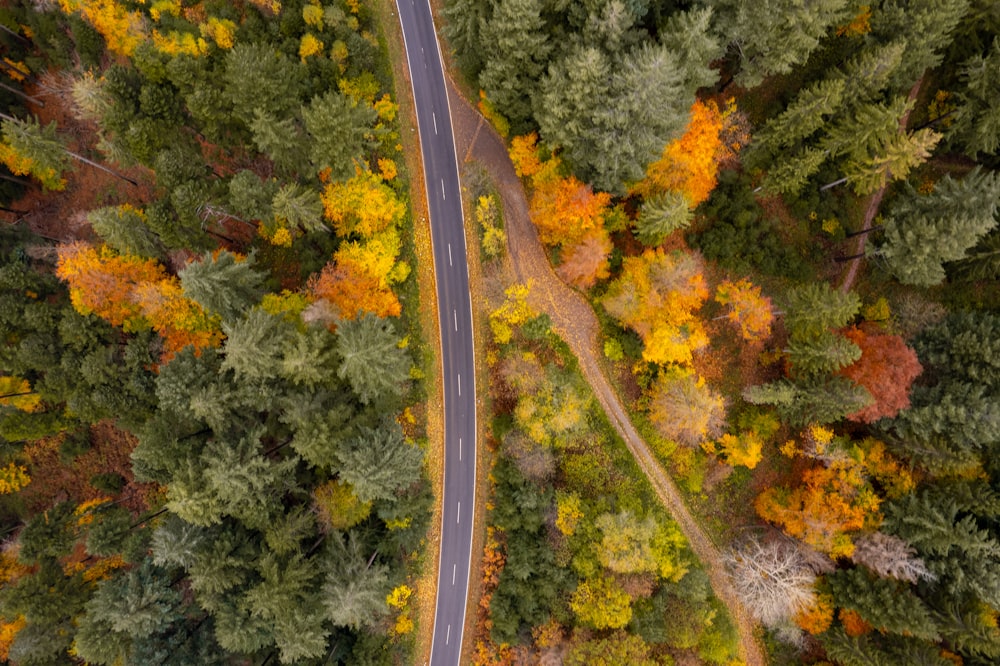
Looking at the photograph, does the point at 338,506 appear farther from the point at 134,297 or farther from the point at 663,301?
the point at 663,301

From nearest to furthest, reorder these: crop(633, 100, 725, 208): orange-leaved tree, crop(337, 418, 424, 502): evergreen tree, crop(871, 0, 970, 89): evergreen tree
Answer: crop(871, 0, 970, 89): evergreen tree → crop(337, 418, 424, 502): evergreen tree → crop(633, 100, 725, 208): orange-leaved tree

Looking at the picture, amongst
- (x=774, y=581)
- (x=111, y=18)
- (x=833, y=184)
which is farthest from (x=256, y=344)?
(x=833, y=184)

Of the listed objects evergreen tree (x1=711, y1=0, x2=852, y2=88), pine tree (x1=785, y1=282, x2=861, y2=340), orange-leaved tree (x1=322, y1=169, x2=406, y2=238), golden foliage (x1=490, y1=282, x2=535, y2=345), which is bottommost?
pine tree (x1=785, y1=282, x2=861, y2=340)

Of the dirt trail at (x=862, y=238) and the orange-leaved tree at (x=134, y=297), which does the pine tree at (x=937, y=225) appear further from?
the orange-leaved tree at (x=134, y=297)

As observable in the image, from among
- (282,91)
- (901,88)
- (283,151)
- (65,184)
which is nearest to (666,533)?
(901,88)

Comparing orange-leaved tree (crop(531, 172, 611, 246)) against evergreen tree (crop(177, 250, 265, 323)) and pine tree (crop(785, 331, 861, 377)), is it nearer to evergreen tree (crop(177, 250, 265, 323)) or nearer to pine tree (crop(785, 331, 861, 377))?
pine tree (crop(785, 331, 861, 377))

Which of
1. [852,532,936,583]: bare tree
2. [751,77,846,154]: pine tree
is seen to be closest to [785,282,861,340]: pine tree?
[751,77,846,154]: pine tree
